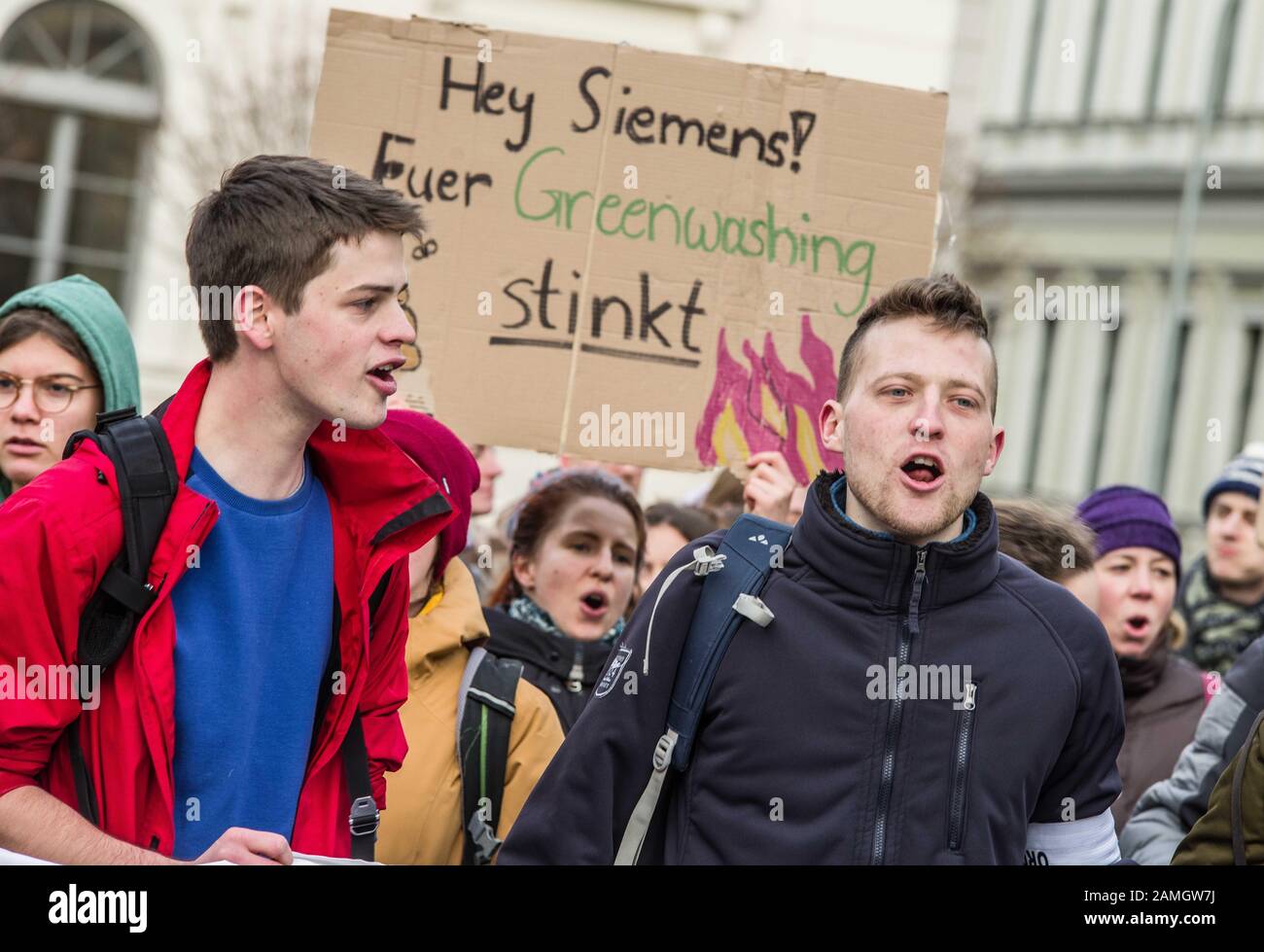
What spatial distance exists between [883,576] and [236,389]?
1.07 meters

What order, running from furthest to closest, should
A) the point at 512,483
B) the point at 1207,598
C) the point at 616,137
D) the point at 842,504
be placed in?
the point at 512,483, the point at 1207,598, the point at 616,137, the point at 842,504

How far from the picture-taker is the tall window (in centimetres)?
1952

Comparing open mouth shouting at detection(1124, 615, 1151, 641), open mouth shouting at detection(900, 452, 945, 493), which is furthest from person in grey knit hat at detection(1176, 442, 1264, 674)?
open mouth shouting at detection(900, 452, 945, 493)

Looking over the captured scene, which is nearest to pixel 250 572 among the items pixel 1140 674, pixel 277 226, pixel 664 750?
pixel 277 226

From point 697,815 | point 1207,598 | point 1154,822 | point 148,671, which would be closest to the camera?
point 148,671

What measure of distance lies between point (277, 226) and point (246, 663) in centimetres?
69

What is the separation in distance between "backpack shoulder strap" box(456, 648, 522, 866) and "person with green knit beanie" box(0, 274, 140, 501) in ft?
3.25

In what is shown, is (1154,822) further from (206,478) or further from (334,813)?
(206,478)

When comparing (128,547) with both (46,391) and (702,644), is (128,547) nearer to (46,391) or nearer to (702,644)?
(702,644)

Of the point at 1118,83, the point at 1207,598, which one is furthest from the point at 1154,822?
the point at 1118,83

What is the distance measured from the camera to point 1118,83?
33375 mm

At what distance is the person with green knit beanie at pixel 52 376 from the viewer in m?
4.23

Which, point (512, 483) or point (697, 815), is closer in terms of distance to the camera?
point (697, 815)

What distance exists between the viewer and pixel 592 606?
16.3ft
